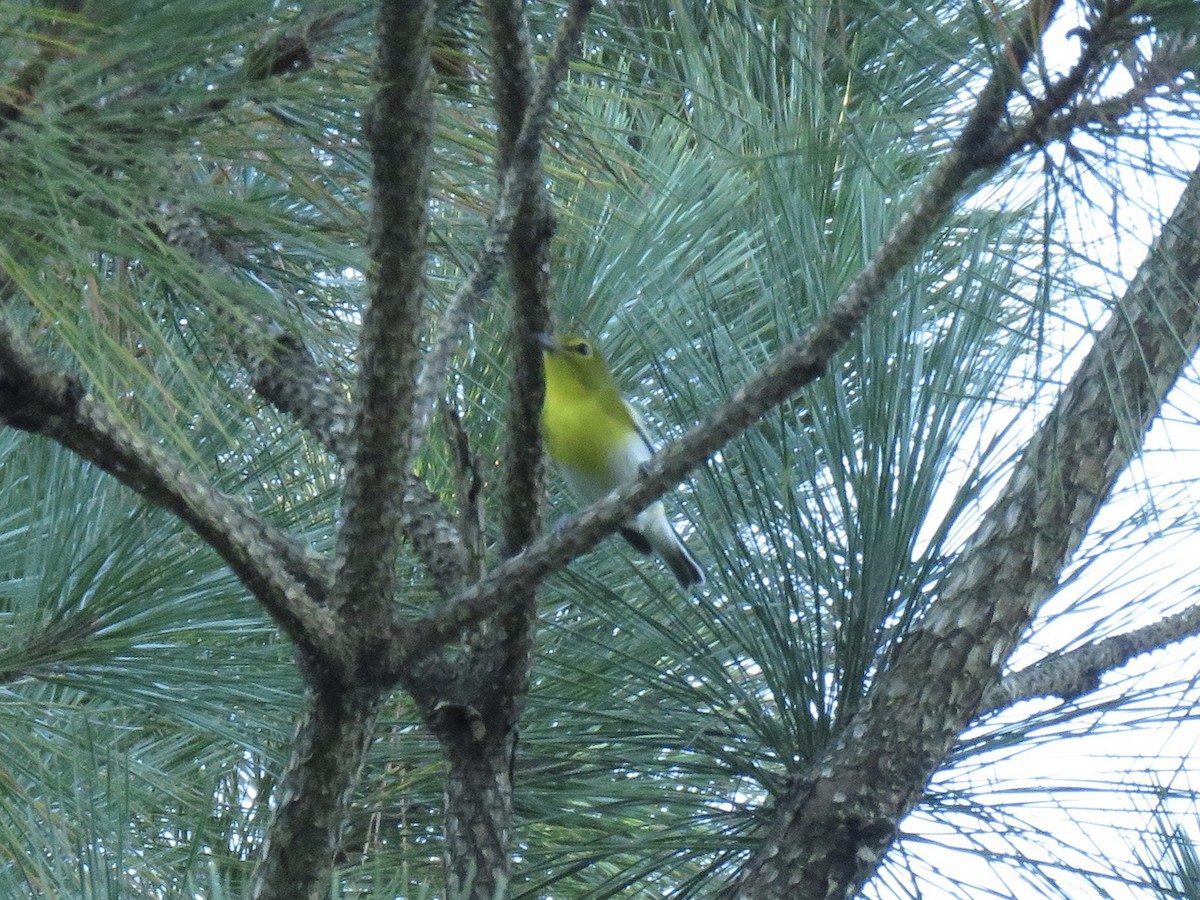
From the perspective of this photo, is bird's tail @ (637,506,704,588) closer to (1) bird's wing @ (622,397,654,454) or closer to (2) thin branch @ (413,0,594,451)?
(1) bird's wing @ (622,397,654,454)

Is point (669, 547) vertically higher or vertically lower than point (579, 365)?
lower

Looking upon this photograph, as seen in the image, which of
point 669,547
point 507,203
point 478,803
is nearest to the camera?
point 507,203

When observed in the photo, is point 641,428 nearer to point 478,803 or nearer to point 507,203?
point 478,803

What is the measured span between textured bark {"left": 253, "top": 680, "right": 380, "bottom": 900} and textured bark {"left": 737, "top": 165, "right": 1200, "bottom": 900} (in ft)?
1.26

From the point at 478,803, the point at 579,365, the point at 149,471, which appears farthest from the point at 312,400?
the point at 579,365

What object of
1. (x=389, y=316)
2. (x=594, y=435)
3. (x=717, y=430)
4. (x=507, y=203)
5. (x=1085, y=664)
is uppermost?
(x=594, y=435)

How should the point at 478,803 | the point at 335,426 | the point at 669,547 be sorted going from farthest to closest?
the point at 669,547, the point at 335,426, the point at 478,803

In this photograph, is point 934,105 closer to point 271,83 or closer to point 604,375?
point 271,83

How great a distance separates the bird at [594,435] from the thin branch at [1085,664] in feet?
2.18

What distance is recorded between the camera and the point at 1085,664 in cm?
141

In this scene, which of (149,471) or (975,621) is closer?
(149,471)

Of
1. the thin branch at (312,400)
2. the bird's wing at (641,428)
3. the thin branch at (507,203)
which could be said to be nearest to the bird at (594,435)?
the bird's wing at (641,428)

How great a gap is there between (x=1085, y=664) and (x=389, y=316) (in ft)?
2.73

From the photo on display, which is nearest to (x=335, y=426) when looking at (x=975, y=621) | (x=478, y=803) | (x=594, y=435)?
(x=478, y=803)
